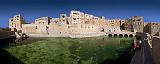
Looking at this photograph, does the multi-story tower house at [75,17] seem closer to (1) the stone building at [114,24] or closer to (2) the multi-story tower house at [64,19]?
(2) the multi-story tower house at [64,19]

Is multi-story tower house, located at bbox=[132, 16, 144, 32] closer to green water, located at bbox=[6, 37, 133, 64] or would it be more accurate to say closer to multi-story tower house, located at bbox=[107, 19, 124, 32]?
multi-story tower house, located at bbox=[107, 19, 124, 32]

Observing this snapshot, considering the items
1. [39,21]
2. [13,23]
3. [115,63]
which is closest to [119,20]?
[39,21]

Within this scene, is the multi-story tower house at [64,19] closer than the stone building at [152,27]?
Answer: No

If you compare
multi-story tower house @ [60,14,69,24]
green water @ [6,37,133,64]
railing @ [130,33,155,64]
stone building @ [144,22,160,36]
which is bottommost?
green water @ [6,37,133,64]

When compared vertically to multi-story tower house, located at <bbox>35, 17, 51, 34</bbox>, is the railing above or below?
below

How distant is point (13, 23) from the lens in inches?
3039

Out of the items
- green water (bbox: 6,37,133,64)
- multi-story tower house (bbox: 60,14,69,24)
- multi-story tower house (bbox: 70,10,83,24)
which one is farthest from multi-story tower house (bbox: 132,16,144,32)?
green water (bbox: 6,37,133,64)

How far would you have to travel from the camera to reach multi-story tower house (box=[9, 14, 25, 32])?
75713mm

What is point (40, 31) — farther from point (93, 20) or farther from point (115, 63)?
point (115, 63)

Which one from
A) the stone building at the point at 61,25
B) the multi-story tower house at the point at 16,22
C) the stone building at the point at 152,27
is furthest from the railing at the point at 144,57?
the stone building at the point at 152,27

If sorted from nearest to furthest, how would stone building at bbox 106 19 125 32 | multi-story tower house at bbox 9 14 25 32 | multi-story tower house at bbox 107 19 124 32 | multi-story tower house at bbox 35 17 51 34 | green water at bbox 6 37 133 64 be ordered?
green water at bbox 6 37 133 64, multi-story tower house at bbox 35 17 51 34, multi-story tower house at bbox 9 14 25 32, multi-story tower house at bbox 107 19 124 32, stone building at bbox 106 19 125 32

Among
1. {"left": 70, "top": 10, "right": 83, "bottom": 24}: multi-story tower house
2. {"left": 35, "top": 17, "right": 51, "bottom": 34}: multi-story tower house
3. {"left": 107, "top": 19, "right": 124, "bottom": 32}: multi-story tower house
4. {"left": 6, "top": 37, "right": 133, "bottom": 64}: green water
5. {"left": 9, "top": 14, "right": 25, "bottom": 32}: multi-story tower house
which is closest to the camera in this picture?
{"left": 6, "top": 37, "right": 133, "bottom": 64}: green water

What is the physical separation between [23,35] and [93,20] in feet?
70.9

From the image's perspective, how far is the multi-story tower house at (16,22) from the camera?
7571 centimetres
